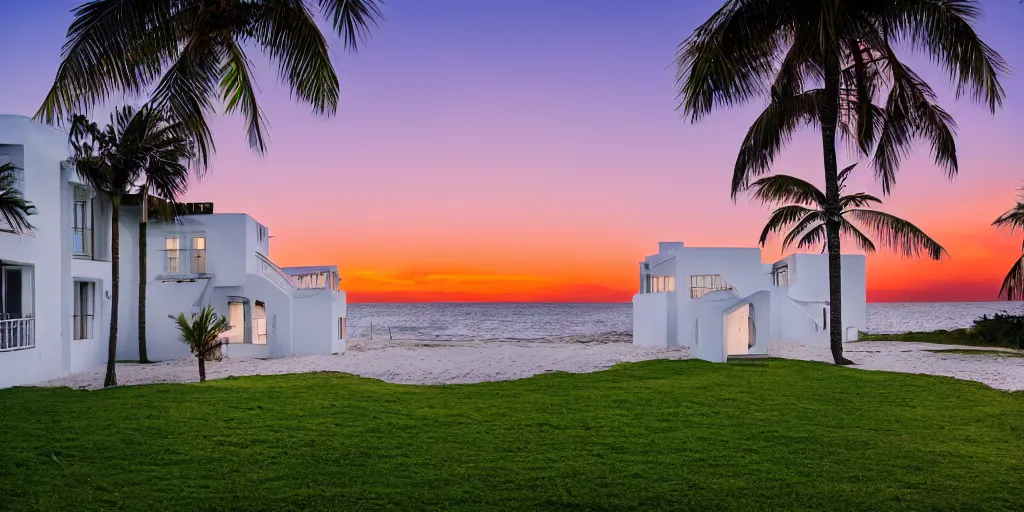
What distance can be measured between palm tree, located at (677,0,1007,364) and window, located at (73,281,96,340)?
16389 mm

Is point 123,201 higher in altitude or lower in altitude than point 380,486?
higher

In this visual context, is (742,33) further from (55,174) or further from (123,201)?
(123,201)

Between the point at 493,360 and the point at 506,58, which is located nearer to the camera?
the point at 506,58

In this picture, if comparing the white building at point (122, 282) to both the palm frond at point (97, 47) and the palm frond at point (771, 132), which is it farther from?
the palm frond at point (771, 132)

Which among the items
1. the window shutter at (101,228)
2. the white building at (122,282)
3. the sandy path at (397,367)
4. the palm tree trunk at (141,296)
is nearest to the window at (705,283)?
the sandy path at (397,367)

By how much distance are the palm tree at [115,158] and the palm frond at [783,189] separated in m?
13.0

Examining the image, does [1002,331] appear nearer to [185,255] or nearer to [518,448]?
[518,448]

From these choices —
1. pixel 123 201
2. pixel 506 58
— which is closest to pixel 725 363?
pixel 506 58

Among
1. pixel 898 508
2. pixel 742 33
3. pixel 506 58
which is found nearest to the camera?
pixel 898 508

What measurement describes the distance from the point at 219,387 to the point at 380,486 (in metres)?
7.76

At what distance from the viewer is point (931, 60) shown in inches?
527

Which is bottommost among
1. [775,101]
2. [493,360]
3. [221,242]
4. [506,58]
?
[493,360]

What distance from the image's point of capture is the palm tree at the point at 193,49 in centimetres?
759

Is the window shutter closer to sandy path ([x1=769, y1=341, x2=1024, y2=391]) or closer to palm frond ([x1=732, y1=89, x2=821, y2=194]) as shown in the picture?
palm frond ([x1=732, y1=89, x2=821, y2=194])
